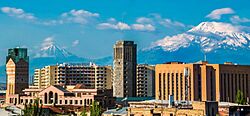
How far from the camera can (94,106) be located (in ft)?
361

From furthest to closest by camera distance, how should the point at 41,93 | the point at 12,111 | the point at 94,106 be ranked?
the point at 41,93
the point at 12,111
the point at 94,106

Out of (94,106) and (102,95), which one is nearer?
(94,106)

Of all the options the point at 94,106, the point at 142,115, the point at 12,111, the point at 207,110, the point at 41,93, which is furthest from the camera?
the point at 41,93

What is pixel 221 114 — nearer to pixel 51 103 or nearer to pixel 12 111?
pixel 12 111

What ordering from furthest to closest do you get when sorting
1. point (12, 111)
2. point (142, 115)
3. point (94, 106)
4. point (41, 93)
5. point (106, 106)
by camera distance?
point (41, 93) → point (106, 106) → point (12, 111) → point (94, 106) → point (142, 115)

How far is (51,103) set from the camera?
611 ft

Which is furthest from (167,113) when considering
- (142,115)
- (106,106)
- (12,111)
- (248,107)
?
(106,106)

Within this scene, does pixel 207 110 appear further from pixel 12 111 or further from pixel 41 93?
pixel 41 93

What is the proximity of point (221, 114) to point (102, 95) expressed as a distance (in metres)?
100

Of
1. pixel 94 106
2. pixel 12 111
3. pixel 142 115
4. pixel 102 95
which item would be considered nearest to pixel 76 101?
pixel 102 95

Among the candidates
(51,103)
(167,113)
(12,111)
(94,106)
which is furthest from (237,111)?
(51,103)

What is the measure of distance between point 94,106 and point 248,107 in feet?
A: 105

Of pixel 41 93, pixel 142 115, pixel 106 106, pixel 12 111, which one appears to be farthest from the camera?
pixel 41 93

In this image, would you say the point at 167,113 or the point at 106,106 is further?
the point at 106,106
